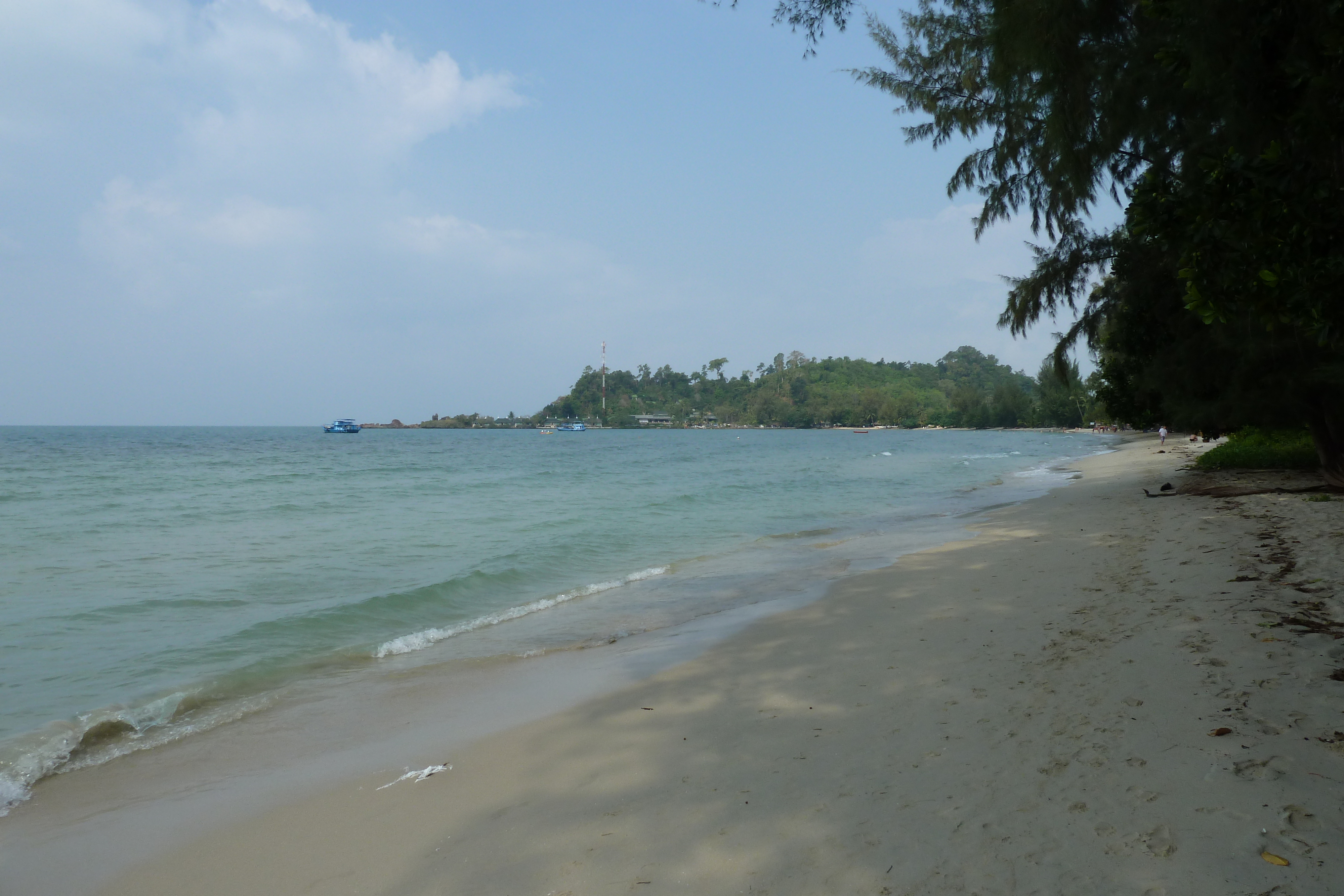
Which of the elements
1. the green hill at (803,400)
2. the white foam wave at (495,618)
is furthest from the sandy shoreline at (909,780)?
the green hill at (803,400)

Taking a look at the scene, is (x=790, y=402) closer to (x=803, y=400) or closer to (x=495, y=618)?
(x=803, y=400)

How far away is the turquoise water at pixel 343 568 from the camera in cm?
673

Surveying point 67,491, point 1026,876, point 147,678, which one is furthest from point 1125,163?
point 67,491

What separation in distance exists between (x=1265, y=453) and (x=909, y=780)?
1885cm

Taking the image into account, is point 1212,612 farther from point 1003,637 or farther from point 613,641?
point 613,641

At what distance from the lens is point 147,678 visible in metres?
6.84

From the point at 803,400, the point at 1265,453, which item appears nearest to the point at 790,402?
the point at 803,400

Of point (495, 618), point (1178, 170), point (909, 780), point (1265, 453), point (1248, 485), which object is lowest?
point (495, 618)

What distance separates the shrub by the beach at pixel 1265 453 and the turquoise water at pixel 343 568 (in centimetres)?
455

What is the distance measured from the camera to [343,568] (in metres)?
12.6

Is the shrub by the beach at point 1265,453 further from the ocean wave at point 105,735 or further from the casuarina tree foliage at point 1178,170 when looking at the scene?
the ocean wave at point 105,735

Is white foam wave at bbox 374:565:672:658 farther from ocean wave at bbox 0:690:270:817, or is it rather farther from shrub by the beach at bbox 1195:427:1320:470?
shrub by the beach at bbox 1195:427:1320:470

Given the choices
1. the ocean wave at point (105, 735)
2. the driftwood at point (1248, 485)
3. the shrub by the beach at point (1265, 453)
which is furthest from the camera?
the shrub by the beach at point (1265, 453)

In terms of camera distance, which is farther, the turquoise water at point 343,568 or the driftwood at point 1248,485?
the driftwood at point 1248,485
